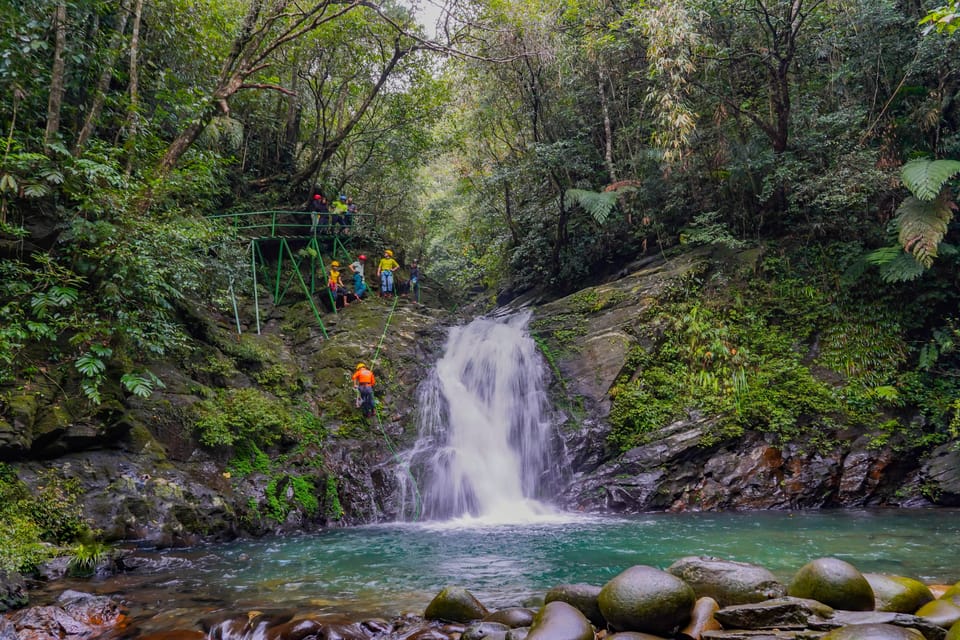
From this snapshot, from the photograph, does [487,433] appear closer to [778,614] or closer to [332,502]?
[332,502]

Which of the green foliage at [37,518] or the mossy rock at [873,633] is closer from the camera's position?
the mossy rock at [873,633]

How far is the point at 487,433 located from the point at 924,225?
8392mm

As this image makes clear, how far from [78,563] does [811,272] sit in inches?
508

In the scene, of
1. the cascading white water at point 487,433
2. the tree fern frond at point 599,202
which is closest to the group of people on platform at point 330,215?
the cascading white water at point 487,433

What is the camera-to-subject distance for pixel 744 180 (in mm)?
12297

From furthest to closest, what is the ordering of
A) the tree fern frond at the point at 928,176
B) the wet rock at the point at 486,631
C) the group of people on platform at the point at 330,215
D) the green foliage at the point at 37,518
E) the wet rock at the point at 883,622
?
1. the group of people on platform at the point at 330,215
2. the tree fern frond at the point at 928,176
3. the green foliage at the point at 37,518
4. the wet rock at the point at 486,631
5. the wet rock at the point at 883,622

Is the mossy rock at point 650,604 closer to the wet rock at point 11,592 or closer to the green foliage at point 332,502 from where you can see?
the wet rock at point 11,592

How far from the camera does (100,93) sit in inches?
301

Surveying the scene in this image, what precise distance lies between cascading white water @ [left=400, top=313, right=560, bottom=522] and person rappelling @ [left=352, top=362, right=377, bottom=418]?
1.14m

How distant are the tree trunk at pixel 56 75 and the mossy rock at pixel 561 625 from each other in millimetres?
7916

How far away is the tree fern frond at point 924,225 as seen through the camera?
8594mm

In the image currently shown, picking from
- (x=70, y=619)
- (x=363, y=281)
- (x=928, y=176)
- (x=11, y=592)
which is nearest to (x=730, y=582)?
(x=70, y=619)

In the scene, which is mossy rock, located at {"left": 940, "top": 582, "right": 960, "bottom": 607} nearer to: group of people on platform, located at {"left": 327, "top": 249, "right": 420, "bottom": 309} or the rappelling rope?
the rappelling rope

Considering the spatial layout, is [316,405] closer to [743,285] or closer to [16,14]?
[16,14]
